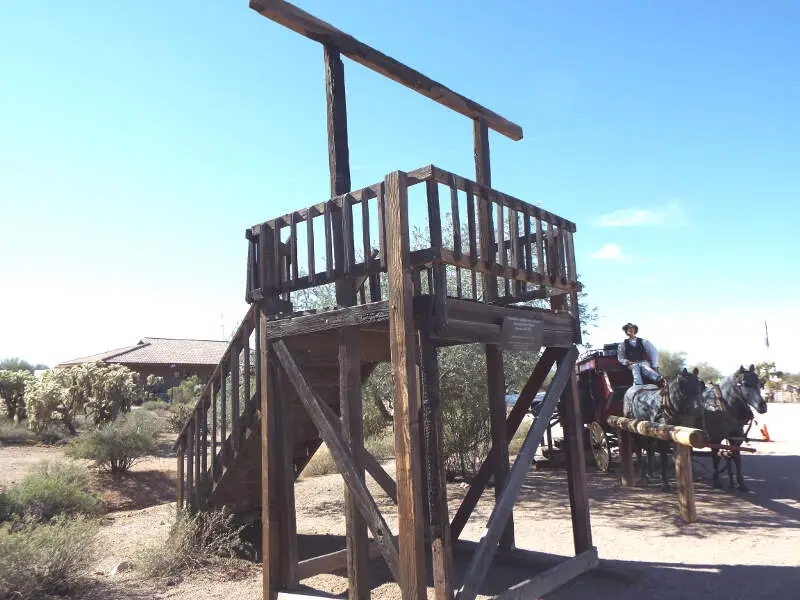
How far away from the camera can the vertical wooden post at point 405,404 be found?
4.49m

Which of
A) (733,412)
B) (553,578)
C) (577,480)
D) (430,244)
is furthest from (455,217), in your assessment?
(733,412)

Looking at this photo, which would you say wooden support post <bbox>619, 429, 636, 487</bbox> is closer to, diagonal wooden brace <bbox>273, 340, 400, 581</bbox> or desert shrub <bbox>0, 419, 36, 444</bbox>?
diagonal wooden brace <bbox>273, 340, 400, 581</bbox>

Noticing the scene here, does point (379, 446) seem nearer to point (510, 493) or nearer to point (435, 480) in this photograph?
point (510, 493)

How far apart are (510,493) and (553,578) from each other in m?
1.09

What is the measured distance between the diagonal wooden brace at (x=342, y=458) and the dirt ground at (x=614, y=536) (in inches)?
67.7

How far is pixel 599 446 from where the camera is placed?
549 inches

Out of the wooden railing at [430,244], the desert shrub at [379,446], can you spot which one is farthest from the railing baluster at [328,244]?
the desert shrub at [379,446]

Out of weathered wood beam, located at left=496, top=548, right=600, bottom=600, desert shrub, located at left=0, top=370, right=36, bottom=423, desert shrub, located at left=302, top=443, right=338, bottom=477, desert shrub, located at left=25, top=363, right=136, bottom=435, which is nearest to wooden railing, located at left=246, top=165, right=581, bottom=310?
weathered wood beam, located at left=496, top=548, right=600, bottom=600

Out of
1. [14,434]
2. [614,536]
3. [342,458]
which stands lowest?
[614,536]

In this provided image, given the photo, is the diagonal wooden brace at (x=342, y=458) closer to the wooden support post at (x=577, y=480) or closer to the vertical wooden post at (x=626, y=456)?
the wooden support post at (x=577, y=480)

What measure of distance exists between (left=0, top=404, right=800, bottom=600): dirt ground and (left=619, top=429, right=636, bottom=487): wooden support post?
12.1 inches

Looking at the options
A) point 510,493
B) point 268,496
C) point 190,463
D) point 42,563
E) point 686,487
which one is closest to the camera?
point 510,493

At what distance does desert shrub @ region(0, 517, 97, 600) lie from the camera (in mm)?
5980

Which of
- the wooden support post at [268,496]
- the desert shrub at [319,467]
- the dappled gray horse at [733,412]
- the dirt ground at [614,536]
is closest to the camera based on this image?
the wooden support post at [268,496]
